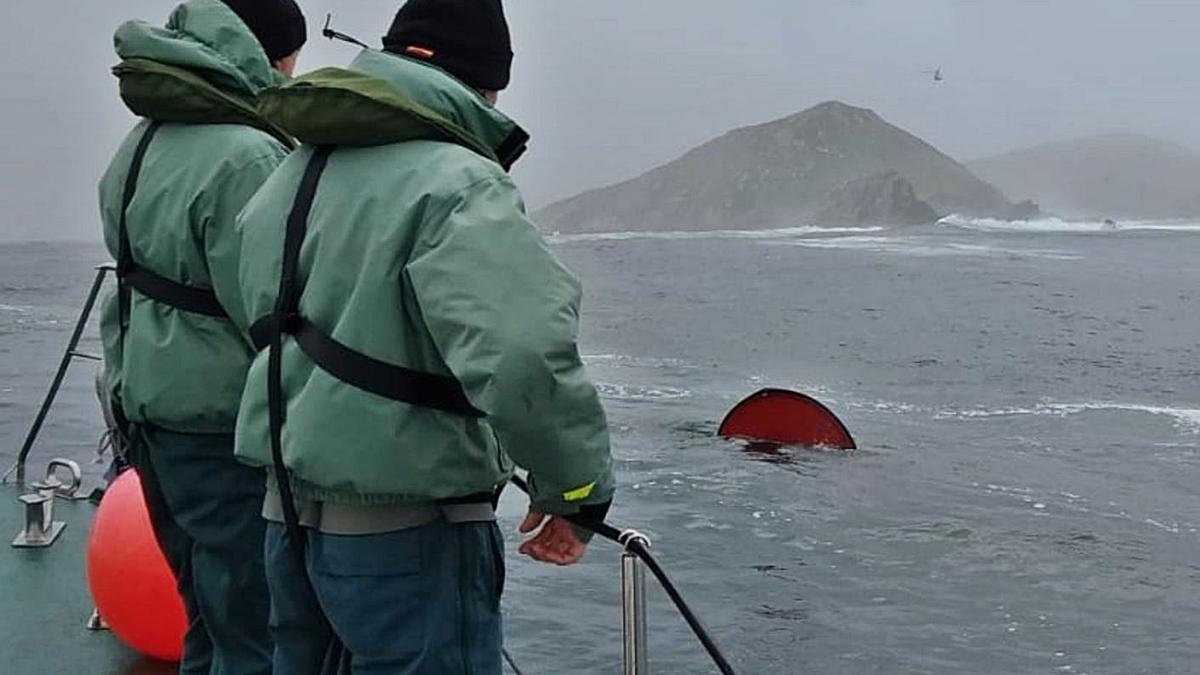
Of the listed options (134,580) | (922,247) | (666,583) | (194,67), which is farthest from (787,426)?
(922,247)

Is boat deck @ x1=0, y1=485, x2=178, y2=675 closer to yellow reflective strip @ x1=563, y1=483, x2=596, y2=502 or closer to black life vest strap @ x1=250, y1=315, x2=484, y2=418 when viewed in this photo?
black life vest strap @ x1=250, y1=315, x2=484, y2=418

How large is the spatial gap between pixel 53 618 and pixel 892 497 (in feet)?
41.0

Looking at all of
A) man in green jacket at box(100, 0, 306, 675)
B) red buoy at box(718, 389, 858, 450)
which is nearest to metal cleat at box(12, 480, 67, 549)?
man in green jacket at box(100, 0, 306, 675)

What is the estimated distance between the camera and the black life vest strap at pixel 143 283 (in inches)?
134

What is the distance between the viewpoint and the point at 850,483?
665 inches

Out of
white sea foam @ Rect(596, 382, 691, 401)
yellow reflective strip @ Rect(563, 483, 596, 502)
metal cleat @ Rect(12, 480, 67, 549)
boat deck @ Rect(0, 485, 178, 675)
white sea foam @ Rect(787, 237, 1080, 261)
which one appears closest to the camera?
yellow reflective strip @ Rect(563, 483, 596, 502)

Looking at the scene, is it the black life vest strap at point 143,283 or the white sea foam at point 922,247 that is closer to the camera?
the black life vest strap at point 143,283

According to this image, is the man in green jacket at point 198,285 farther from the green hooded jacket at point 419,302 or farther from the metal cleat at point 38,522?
the metal cleat at point 38,522

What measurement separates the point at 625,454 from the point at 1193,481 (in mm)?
7408

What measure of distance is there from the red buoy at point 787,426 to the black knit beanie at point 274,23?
15052 millimetres

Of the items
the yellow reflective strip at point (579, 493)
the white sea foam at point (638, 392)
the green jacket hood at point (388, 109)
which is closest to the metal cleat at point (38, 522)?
the green jacket hood at point (388, 109)

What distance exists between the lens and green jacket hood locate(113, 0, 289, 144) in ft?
11.1

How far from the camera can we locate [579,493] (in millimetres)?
2539

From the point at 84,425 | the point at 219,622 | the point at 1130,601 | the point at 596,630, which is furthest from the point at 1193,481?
the point at 219,622
